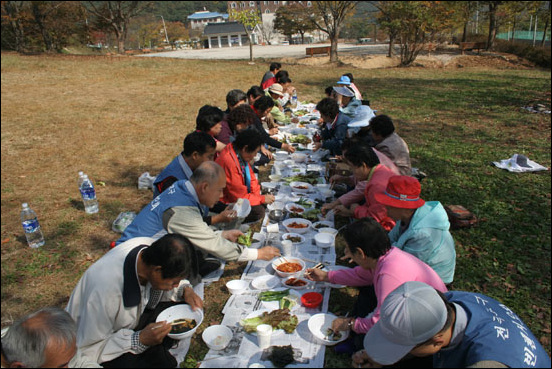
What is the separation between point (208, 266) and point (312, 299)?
136 centimetres

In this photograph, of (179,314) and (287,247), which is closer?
(179,314)

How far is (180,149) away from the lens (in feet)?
30.8

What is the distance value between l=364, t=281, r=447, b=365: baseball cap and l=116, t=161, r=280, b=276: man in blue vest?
188 centimetres

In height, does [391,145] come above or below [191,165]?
below

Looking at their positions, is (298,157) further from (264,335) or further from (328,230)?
(264,335)

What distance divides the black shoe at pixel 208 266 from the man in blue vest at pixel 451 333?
2292 mm

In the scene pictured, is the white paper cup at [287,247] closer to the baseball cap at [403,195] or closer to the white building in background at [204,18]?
the baseball cap at [403,195]

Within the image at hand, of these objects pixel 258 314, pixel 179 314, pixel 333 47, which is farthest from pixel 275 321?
pixel 333 47

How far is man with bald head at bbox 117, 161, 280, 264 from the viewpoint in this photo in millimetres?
3320

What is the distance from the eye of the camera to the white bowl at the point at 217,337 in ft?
9.52

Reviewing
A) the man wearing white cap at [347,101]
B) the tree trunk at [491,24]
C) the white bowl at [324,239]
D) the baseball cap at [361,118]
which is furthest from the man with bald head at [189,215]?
the tree trunk at [491,24]

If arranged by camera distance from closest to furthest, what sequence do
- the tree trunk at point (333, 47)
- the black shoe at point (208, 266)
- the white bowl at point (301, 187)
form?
the black shoe at point (208, 266), the white bowl at point (301, 187), the tree trunk at point (333, 47)

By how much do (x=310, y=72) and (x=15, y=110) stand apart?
620 inches

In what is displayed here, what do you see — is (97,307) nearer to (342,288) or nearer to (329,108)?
(342,288)
